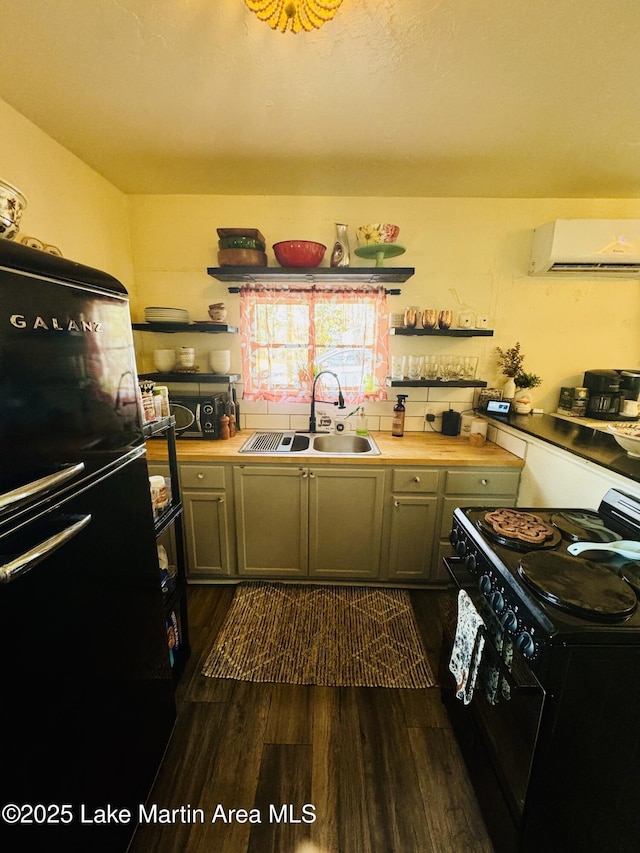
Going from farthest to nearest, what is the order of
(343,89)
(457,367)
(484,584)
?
1. (457,367)
2. (343,89)
3. (484,584)

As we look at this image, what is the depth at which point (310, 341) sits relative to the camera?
7.97 feet

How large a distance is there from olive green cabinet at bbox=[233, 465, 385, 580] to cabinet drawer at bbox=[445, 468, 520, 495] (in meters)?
0.43

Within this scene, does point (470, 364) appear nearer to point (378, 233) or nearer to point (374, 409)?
point (374, 409)

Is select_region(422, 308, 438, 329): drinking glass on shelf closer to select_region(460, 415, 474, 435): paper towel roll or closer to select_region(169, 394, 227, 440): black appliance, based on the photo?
select_region(460, 415, 474, 435): paper towel roll

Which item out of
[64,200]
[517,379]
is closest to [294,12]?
[64,200]

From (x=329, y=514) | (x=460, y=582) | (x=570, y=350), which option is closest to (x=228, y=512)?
(x=329, y=514)

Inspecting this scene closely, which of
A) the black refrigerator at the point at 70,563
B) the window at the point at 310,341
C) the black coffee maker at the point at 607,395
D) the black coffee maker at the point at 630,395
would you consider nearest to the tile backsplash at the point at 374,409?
the window at the point at 310,341

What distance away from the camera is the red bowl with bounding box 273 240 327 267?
2.06m

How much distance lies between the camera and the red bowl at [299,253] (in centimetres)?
206

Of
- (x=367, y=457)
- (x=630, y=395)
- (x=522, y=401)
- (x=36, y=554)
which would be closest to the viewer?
(x=36, y=554)

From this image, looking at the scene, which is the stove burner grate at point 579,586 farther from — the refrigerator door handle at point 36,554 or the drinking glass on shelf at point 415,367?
the drinking glass on shelf at point 415,367

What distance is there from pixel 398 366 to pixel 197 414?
1.47 m

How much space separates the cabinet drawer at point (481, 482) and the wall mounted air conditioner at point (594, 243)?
4.67 feet

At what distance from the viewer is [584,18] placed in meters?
1.03
